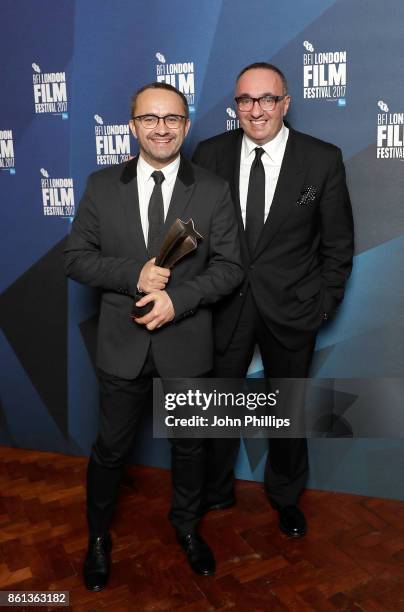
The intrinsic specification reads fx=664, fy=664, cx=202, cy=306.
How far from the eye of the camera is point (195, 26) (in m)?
2.96

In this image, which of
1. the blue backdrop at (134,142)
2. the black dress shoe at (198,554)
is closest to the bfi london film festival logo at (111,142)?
the blue backdrop at (134,142)

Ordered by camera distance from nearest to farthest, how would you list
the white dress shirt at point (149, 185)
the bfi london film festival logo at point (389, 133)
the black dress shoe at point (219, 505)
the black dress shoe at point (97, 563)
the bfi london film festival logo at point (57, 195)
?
1. the white dress shirt at point (149, 185)
2. the black dress shoe at point (97, 563)
3. the bfi london film festival logo at point (389, 133)
4. the black dress shoe at point (219, 505)
5. the bfi london film festival logo at point (57, 195)

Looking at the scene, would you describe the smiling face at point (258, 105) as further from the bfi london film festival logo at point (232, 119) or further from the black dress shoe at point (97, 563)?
the black dress shoe at point (97, 563)

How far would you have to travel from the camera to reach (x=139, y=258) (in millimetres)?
2391

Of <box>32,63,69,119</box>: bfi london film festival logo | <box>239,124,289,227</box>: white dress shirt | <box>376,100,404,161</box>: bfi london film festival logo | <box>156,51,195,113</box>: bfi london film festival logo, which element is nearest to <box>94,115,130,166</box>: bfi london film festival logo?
<box>32,63,69,119</box>: bfi london film festival logo

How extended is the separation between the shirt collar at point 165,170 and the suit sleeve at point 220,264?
0.61 ft

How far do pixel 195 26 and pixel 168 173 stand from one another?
0.95 metres

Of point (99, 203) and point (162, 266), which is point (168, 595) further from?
point (99, 203)

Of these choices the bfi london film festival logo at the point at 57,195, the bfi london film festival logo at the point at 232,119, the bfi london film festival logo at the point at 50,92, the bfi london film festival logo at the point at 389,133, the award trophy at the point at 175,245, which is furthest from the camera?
the bfi london film festival logo at the point at 57,195

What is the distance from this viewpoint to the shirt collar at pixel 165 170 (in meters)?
2.41

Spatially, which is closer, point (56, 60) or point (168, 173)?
point (168, 173)

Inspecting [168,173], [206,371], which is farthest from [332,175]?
[206,371]

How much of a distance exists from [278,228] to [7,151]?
1.58 m

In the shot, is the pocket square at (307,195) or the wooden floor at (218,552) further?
the pocket square at (307,195)
